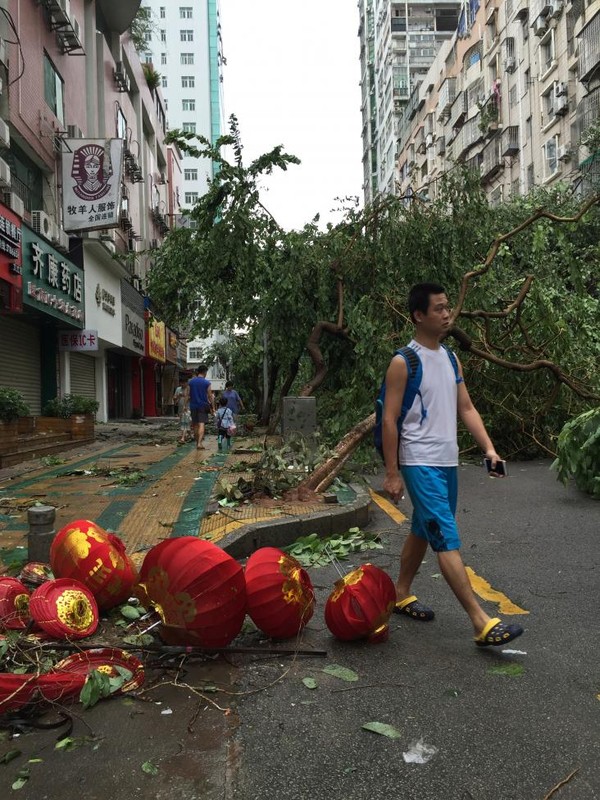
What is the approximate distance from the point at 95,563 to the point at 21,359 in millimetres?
15203

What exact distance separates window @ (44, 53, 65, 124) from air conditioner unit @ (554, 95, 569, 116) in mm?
20343

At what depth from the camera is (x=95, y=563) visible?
143 inches

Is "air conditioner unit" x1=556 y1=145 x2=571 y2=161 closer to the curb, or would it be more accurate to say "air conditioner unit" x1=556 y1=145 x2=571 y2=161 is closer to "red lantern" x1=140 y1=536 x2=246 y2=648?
the curb

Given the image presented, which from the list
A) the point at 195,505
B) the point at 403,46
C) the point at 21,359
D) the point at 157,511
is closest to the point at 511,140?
the point at 21,359

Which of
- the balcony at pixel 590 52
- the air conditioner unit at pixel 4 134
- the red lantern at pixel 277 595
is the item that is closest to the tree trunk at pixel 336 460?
the red lantern at pixel 277 595

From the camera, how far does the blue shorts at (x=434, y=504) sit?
3305 millimetres

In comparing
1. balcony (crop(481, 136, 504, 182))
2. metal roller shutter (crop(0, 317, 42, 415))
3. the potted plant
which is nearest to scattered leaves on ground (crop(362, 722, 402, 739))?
the potted plant

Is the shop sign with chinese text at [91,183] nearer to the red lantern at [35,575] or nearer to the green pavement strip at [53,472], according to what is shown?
the green pavement strip at [53,472]

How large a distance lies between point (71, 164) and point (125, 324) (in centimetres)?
989

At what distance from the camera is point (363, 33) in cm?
9006

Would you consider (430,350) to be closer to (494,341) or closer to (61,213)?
(494,341)

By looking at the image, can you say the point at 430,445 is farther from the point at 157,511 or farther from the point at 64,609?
the point at 157,511

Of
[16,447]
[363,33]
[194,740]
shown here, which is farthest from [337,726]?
[363,33]

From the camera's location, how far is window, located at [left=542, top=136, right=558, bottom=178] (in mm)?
29969
